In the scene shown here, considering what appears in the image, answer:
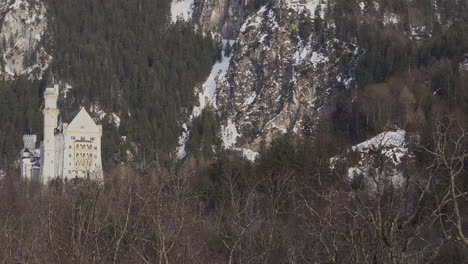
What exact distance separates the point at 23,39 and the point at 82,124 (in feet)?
202

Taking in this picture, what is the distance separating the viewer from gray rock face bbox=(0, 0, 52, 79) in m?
185

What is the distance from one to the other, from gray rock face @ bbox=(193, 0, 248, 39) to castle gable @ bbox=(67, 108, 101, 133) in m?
59.1

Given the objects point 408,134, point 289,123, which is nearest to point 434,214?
point 408,134

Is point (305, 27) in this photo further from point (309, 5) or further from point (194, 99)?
point (194, 99)

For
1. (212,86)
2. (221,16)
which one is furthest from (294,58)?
(221,16)

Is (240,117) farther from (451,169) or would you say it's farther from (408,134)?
(451,169)

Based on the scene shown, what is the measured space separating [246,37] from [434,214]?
15516cm

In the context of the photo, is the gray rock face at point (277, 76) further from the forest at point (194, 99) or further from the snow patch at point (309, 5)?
the forest at point (194, 99)

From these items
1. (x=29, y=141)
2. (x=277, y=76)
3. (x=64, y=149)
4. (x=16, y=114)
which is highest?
(x=277, y=76)

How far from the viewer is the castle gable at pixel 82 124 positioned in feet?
437

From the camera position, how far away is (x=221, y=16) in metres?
194

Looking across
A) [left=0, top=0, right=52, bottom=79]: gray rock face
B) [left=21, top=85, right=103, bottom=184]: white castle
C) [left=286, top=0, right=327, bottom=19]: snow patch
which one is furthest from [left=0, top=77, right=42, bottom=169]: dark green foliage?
[left=286, top=0, right=327, bottom=19]: snow patch

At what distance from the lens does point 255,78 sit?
171750 millimetres

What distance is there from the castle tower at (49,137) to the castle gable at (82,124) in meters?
2.76
